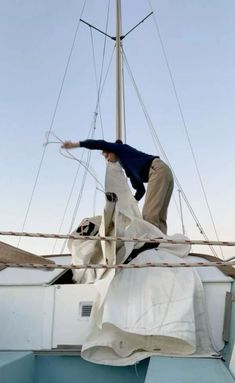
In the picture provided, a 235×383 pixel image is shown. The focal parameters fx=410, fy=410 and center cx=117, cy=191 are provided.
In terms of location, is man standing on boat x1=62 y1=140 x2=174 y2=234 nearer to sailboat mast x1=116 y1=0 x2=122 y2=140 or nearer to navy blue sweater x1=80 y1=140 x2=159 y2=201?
navy blue sweater x1=80 y1=140 x2=159 y2=201

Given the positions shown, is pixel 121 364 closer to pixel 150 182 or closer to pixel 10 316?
pixel 10 316

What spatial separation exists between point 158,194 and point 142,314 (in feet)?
5.10

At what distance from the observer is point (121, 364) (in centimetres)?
245

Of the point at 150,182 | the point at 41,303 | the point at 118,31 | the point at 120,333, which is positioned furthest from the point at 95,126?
the point at 120,333

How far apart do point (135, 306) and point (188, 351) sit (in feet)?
1.34

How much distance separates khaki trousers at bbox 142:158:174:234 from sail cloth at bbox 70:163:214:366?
39.6 inches

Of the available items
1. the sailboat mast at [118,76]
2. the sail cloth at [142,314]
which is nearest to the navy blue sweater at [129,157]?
the sail cloth at [142,314]

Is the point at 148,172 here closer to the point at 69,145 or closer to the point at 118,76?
the point at 69,145

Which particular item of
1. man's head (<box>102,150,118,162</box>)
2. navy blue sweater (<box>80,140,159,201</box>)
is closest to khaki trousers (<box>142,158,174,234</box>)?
navy blue sweater (<box>80,140,159,201</box>)

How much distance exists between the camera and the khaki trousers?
384cm

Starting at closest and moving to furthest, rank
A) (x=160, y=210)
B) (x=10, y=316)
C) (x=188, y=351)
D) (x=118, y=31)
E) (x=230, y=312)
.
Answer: (x=188, y=351) < (x=230, y=312) < (x=10, y=316) < (x=160, y=210) < (x=118, y=31)

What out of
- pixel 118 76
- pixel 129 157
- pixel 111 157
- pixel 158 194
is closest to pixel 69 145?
pixel 111 157

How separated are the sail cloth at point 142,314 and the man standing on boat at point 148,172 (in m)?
1.05

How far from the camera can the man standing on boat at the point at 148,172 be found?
386 cm
